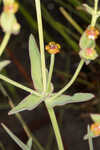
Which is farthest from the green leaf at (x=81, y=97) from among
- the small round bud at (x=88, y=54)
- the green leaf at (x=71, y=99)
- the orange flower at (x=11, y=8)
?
the orange flower at (x=11, y=8)

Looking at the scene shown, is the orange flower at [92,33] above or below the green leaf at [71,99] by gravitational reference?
above

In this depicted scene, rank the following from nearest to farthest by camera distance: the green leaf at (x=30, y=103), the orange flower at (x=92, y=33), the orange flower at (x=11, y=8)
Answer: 1. the orange flower at (x=11, y=8)
2. the orange flower at (x=92, y=33)
3. the green leaf at (x=30, y=103)

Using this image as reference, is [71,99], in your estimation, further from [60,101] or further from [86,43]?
[86,43]

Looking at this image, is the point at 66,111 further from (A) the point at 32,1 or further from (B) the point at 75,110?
(A) the point at 32,1

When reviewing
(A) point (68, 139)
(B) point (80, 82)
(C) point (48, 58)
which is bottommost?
(A) point (68, 139)

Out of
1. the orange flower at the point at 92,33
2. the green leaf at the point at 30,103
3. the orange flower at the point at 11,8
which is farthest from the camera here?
the green leaf at the point at 30,103

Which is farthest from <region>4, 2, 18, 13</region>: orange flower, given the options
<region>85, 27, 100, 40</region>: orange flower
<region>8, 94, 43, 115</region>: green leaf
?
<region>8, 94, 43, 115</region>: green leaf

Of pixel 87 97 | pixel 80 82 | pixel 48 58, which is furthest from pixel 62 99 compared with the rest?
pixel 48 58

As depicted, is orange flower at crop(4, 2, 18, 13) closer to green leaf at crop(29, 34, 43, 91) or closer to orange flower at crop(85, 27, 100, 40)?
orange flower at crop(85, 27, 100, 40)

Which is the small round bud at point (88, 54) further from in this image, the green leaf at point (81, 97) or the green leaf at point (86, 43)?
the green leaf at point (81, 97)

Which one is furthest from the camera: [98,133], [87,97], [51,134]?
[51,134]

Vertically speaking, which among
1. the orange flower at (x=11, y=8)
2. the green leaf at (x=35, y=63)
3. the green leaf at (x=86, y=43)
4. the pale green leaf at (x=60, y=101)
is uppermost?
the orange flower at (x=11, y=8)
